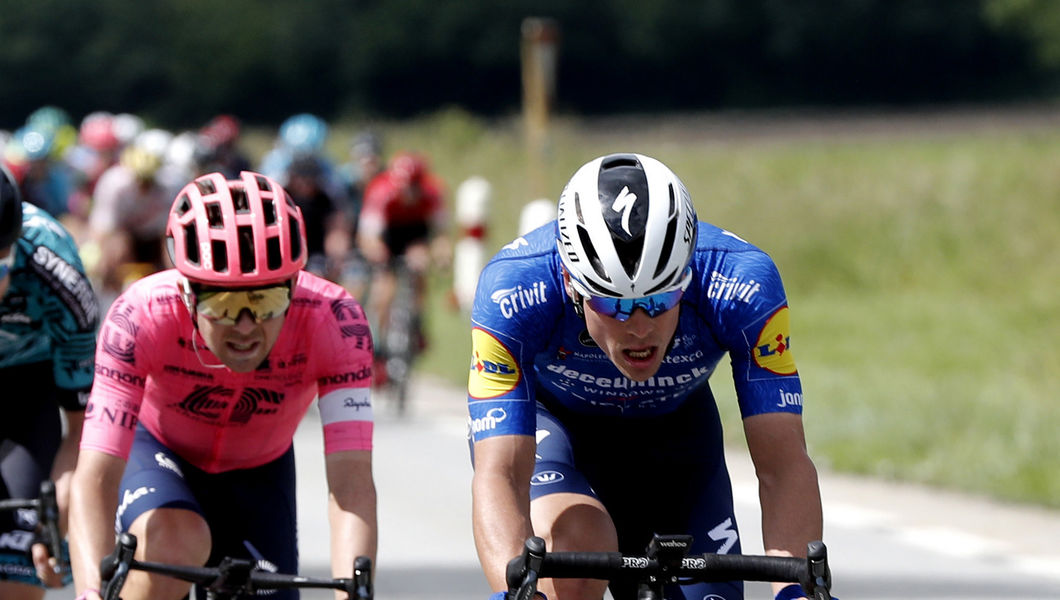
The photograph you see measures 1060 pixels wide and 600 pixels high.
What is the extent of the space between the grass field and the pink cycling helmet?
7.00m

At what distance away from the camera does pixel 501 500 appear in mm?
3967

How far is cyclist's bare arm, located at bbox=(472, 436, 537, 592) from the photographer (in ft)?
12.8

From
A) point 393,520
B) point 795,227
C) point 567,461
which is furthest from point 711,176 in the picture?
point 567,461

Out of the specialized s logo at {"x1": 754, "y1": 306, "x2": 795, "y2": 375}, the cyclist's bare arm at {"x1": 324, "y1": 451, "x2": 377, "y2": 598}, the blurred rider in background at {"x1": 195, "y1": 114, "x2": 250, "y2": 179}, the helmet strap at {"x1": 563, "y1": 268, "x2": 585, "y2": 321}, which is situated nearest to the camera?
the helmet strap at {"x1": 563, "y1": 268, "x2": 585, "y2": 321}

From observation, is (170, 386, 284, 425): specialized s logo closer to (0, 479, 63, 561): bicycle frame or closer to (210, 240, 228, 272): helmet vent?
(0, 479, 63, 561): bicycle frame

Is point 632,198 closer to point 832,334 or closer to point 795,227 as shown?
point 832,334

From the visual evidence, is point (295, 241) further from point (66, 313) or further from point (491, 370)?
point (66, 313)

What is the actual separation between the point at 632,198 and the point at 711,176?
24125mm

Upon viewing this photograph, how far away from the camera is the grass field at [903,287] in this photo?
11945 mm

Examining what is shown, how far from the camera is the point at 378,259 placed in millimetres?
15039

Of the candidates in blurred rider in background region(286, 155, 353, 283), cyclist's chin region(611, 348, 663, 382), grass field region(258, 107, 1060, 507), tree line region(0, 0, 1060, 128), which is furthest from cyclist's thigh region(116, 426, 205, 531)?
tree line region(0, 0, 1060, 128)

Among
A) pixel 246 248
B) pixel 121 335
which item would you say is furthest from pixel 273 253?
pixel 121 335

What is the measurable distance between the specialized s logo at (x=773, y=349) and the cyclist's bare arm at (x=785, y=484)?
0.12 meters

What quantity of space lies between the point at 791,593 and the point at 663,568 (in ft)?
1.20
